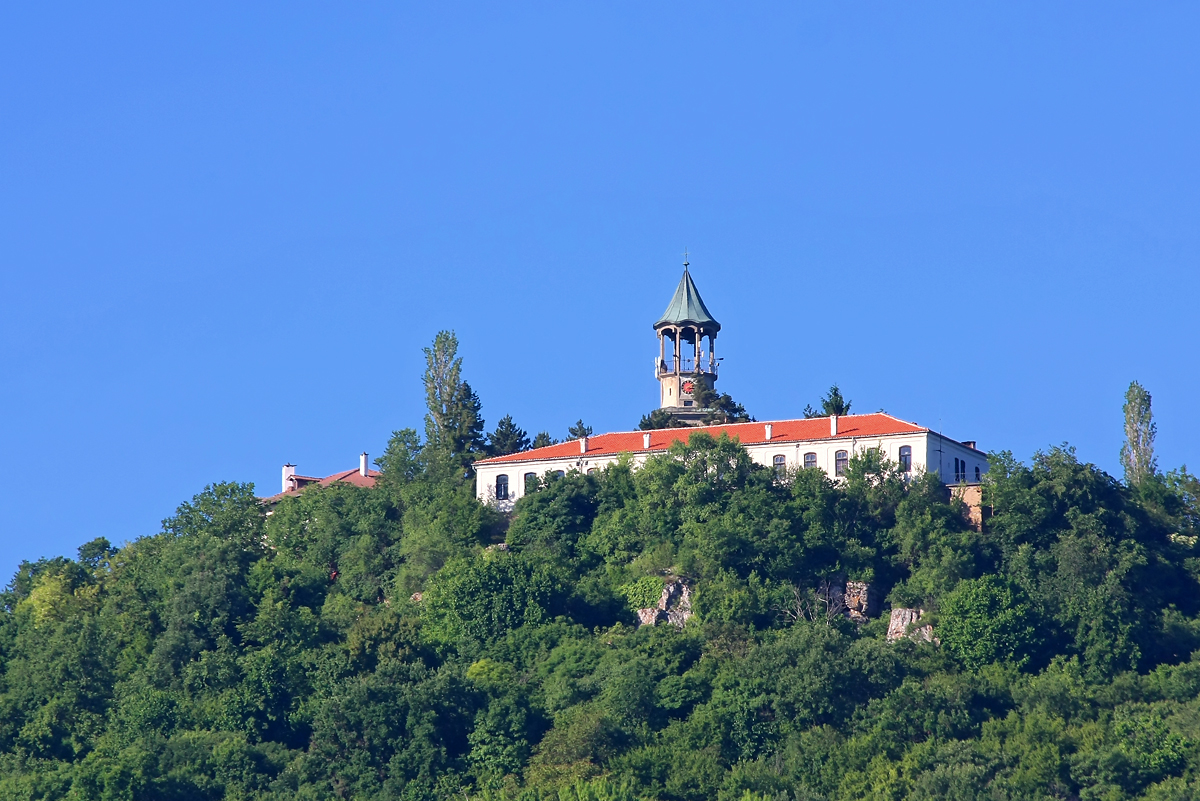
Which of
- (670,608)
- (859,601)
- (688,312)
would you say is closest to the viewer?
(859,601)

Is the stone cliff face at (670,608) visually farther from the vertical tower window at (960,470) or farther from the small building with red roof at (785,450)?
the vertical tower window at (960,470)

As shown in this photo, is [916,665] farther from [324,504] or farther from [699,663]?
[324,504]

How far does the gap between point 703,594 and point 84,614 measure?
80.6 feet

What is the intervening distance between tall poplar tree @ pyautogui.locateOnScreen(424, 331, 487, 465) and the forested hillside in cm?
239

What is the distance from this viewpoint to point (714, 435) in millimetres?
86625

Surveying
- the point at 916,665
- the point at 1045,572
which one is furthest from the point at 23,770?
the point at 1045,572

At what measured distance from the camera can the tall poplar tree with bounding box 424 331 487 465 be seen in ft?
305

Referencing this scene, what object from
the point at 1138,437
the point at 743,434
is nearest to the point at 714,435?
the point at 743,434

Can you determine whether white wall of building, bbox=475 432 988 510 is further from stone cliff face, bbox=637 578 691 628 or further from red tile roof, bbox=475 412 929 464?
stone cliff face, bbox=637 578 691 628

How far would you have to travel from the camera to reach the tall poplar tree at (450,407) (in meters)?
93.0

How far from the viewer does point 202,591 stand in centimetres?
Result: 8138

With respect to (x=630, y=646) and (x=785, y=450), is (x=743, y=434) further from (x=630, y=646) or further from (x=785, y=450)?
(x=630, y=646)

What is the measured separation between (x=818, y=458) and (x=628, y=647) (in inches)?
465

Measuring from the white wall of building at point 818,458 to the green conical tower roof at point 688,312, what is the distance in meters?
9.93
